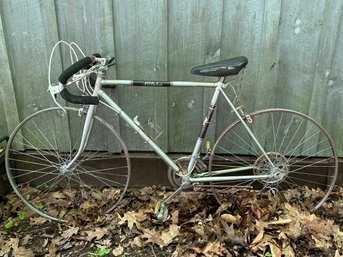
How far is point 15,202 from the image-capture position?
3.62 metres

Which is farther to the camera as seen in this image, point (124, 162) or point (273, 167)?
point (124, 162)

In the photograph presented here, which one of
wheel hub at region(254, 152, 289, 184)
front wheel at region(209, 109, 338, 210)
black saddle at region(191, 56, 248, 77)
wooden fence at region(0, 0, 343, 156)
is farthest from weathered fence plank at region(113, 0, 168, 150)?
wheel hub at region(254, 152, 289, 184)

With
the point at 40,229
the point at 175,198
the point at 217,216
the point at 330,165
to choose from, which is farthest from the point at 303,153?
the point at 40,229

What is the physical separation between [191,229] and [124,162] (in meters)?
1.01

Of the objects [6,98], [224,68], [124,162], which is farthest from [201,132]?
[6,98]

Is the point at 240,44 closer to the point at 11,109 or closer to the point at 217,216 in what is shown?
the point at 217,216

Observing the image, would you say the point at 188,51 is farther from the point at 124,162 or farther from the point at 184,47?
the point at 124,162

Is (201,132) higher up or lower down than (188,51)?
lower down

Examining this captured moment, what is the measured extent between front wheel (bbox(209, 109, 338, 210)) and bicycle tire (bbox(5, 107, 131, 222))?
1.01 meters

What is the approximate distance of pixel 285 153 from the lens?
361 centimetres

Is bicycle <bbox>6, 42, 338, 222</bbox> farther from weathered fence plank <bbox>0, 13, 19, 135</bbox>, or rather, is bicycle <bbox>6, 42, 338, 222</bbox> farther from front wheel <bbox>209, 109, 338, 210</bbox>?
weathered fence plank <bbox>0, 13, 19, 135</bbox>

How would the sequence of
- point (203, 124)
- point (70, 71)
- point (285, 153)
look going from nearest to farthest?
point (70, 71) < point (203, 124) < point (285, 153)

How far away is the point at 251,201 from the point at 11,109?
2472mm

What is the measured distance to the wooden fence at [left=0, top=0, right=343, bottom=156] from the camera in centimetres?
313
